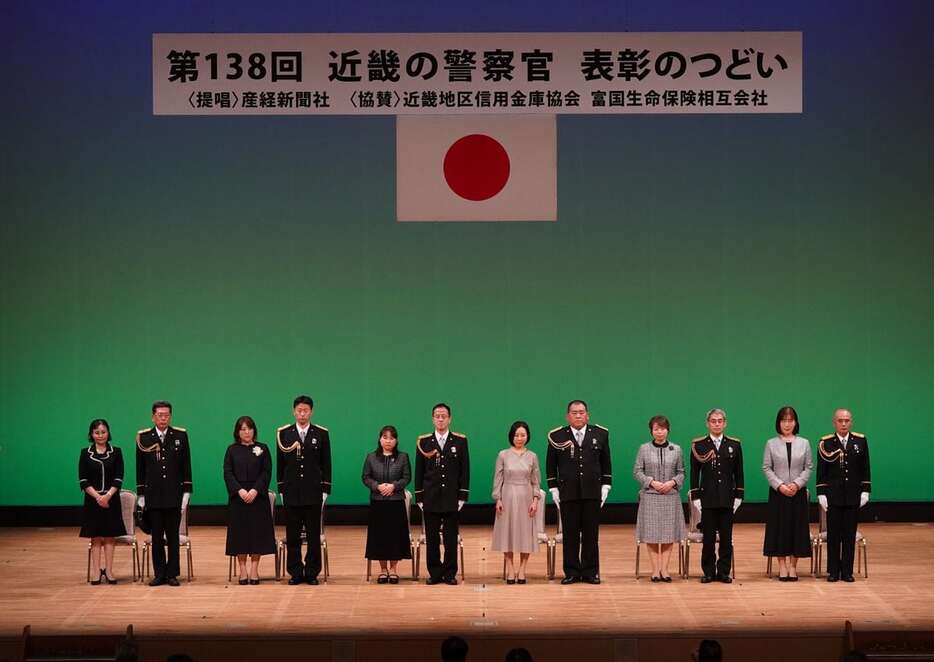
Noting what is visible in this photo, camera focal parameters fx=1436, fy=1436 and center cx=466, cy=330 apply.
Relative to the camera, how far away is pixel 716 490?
31.5 feet

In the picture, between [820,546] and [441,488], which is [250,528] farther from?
[820,546]

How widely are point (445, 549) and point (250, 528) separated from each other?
131 centimetres

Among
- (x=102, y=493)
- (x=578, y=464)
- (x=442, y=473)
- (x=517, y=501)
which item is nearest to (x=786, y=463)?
(x=578, y=464)

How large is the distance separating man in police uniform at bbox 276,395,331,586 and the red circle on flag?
10.5 ft

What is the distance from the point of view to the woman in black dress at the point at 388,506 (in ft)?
31.5

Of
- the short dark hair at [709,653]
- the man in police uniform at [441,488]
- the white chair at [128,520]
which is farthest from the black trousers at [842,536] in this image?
the short dark hair at [709,653]

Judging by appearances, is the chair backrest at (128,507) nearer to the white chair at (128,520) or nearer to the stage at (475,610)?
the white chair at (128,520)

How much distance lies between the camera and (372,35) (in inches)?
469

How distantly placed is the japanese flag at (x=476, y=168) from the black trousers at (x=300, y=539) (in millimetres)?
3447

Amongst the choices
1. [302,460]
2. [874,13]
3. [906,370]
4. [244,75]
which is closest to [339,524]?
[302,460]

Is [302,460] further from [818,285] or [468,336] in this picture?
[818,285]

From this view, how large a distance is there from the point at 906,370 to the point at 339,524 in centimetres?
507

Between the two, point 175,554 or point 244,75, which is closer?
point 175,554

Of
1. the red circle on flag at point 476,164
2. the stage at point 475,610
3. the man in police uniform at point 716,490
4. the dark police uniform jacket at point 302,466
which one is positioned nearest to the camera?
the stage at point 475,610
